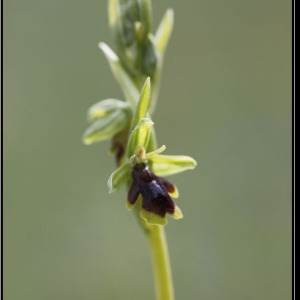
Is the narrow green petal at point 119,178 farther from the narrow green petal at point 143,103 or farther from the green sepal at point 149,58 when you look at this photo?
the green sepal at point 149,58

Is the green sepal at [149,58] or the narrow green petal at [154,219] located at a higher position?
the green sepal at [149,58]

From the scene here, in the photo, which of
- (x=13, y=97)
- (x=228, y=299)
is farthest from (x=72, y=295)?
(x=13, y=97)

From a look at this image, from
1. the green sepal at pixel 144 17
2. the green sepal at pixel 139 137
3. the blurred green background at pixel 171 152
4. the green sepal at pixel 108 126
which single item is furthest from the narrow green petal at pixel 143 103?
the blurred green background at pixel 171 152

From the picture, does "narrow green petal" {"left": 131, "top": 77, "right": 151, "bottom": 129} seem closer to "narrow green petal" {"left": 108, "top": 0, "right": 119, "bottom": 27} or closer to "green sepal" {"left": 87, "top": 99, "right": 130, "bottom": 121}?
"green sepal" {"left": 87, "top": 99, "right": 130, "bottom": 121}

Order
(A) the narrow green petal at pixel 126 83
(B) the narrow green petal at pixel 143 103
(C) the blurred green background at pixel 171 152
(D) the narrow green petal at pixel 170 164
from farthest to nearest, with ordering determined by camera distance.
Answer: (C) the blurred green background at pixel 171 152 → (A) the narrow green petal at pixel 126 83 → (D) the narrow green petal at pixel 170 164 → (B) the narrow green petal at pixel 143 103

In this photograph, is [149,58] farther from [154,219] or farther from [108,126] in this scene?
[154,219]

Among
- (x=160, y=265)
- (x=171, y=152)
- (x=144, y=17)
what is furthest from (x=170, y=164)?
(x=171, y=152)

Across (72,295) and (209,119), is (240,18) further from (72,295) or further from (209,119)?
(72,295)
